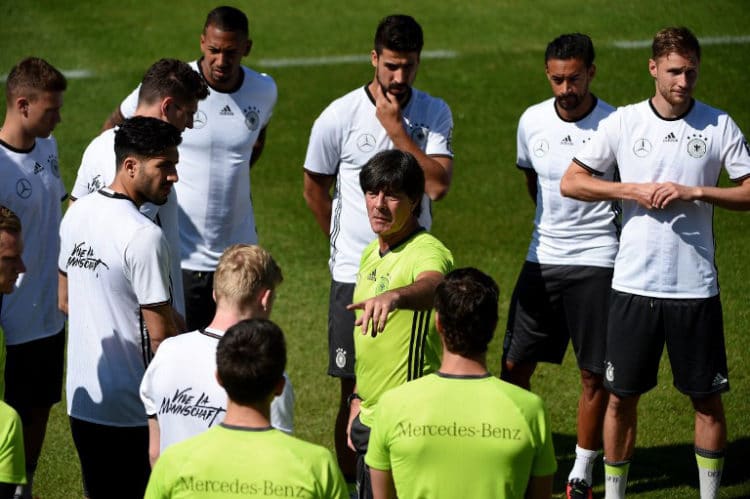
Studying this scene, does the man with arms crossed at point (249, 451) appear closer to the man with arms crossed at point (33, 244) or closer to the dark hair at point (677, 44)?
the man with arms crossed at point (33, 244)

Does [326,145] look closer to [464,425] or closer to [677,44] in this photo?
[677,44]

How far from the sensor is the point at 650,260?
7.14 m

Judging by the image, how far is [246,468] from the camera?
13.5ft

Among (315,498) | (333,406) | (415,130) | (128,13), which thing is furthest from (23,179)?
(128,13)

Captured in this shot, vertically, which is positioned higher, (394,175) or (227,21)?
(227,21)

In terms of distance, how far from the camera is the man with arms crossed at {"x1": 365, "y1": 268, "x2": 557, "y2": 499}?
457 cm

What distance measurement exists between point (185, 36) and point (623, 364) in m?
12.7

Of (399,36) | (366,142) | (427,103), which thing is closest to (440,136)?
(427,103)

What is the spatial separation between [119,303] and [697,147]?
352cm

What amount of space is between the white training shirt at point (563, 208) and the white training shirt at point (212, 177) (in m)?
2.04

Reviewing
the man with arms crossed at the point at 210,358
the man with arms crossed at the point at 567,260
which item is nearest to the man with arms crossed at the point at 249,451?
the man with arms crossed at the point at 210,358

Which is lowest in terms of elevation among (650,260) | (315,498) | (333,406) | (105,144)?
(333,406)

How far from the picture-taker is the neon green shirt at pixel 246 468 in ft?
13.5

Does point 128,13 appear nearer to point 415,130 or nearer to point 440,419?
point 415,130
